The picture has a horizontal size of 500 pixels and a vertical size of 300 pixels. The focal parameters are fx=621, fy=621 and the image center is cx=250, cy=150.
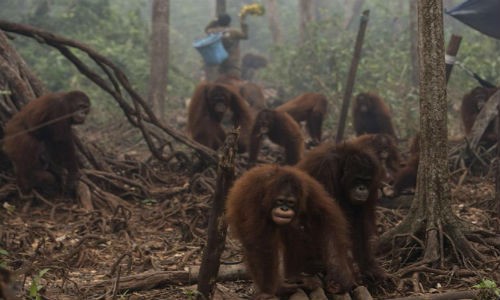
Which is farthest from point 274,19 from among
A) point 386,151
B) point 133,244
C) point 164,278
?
point 164,278

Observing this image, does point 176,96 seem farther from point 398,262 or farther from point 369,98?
point 398,262

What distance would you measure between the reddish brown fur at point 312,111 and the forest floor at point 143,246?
279 centimetres

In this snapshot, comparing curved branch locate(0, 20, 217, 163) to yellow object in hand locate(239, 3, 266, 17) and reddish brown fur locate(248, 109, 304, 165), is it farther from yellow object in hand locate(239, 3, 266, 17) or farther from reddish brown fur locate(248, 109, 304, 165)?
yellow object in hand locate(239, 3, 266, 17)

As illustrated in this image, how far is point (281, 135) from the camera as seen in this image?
29.0 feet

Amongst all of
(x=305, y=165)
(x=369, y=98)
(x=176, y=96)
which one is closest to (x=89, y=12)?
(x=176, y=96)

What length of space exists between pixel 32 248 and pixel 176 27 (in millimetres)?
22292

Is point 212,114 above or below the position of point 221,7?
below

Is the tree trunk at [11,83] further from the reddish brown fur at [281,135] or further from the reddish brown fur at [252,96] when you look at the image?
the reddish brown fur at [252,96]

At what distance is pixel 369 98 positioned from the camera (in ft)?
34.2

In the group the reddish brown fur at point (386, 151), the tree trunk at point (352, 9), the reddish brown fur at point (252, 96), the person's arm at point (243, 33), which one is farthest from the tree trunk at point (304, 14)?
the reddish brown fur at point (386, 151)

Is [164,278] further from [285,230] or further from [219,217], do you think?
[219,217]

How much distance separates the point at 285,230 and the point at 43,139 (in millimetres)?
4422

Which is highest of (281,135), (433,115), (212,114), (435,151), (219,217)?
(433,115)

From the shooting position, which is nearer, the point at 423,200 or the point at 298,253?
the point at 298,253
